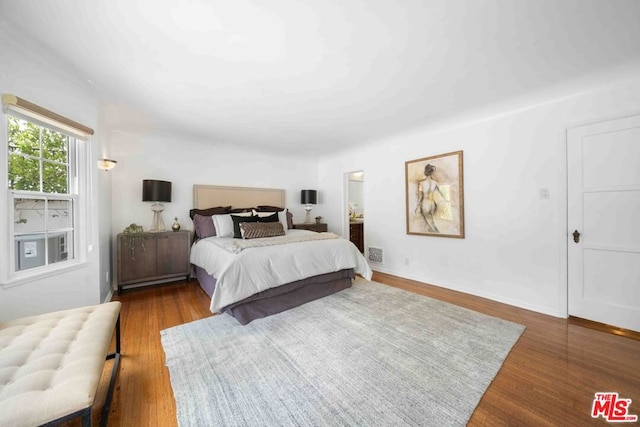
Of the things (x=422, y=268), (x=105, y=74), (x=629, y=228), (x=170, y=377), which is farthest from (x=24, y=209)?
(x=629, y=228)

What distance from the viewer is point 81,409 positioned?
868mm

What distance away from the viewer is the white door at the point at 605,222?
214 cm

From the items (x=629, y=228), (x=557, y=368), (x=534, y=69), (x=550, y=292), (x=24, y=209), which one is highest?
(x=534, y=69)

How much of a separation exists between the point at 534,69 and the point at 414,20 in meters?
1.31

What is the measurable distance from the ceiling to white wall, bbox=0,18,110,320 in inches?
6.2

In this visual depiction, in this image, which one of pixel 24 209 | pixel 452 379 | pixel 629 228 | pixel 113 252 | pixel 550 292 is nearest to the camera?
pixel 452 379

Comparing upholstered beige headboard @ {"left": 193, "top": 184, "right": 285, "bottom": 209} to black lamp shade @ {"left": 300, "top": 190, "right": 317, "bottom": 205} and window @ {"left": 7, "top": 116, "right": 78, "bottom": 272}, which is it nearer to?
black lamp shade @ {"left": 300, "top": 190, "right": 317, "bottom": 205}

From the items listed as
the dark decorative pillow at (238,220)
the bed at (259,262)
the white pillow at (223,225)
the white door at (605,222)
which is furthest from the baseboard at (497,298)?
the white pillow at (223,225)

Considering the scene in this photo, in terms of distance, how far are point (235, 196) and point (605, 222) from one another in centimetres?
500

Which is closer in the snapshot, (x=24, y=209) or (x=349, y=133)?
(x=24, y=209)

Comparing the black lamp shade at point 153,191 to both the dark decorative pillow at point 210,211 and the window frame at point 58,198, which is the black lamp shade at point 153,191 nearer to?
the dark decorative pillow at point 210,211

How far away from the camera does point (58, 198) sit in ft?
6.90

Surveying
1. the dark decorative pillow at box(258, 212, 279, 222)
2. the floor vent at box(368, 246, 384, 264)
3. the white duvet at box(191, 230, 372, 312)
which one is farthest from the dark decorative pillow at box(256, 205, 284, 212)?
the floor vent at box(368, 246, 384, 264)

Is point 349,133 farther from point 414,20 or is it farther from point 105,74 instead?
point 105,74
